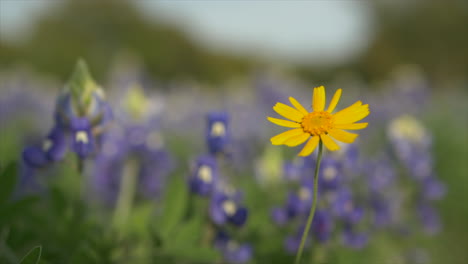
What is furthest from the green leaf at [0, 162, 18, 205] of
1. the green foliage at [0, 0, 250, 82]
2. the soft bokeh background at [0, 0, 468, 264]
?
the green foliage at [0, 0, 250, 82]

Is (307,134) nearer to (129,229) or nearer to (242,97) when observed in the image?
(129,229)

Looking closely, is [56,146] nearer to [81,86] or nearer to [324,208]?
[81,86]

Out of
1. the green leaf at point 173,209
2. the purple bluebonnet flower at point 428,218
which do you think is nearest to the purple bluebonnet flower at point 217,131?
the green leaf at point 173,209

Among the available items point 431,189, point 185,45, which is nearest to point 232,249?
point 431,189

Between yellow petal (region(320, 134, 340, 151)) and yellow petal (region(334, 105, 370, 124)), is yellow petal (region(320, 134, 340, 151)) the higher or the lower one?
the lower one

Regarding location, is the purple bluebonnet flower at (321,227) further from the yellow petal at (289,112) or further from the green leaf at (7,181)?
the green leaf at (7,181)

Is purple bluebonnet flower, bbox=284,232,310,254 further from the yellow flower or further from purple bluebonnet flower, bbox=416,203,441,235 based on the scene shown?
purple bluebonnet flower, bbox=416,203,441,235

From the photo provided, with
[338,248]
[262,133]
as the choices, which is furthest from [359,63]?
[338,248]
